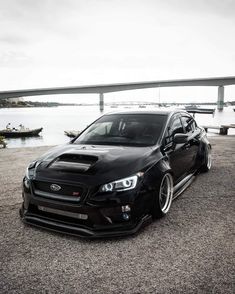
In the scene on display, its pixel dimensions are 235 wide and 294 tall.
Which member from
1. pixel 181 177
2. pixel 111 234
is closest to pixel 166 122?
pixel 181 177


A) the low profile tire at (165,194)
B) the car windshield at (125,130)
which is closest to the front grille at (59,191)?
the low profile tire at (165,194)

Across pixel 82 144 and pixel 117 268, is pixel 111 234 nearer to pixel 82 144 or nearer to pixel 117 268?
pixel 117 268

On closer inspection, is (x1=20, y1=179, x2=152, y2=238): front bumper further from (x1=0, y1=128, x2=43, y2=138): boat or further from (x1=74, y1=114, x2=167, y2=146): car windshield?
(x1=0, y1=128, x2=43, y2=138): boat

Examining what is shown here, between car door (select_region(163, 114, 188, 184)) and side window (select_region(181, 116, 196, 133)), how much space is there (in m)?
0.28

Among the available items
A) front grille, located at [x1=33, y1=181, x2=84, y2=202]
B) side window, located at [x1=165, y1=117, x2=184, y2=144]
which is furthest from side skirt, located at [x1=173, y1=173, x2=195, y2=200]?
front grille, located at [x1=33, y1=181, x2=84, y2=202]

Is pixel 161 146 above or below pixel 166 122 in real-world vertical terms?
below

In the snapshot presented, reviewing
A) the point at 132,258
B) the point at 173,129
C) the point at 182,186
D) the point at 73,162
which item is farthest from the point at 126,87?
the point at 132,258

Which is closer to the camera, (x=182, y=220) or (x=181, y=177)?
(x=182, y=220)

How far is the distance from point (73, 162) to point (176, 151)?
1.87m

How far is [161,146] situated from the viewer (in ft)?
14.0

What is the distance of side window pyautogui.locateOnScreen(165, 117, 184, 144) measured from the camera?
15.1ft

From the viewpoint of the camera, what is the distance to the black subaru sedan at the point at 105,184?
128 inches

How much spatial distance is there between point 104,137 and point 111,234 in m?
1.90

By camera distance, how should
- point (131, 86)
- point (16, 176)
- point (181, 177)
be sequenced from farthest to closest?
1. point (131, 86)
2. point (16, 176)
3. point (181, 177)
